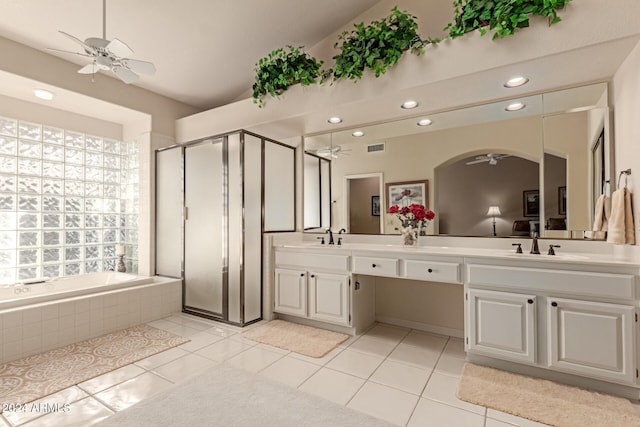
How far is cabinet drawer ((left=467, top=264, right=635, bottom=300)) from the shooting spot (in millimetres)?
1958

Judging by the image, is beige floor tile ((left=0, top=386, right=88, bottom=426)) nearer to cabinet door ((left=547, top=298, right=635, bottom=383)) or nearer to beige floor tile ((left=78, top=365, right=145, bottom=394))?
beige floor tile ((left=78, top=365, right=145, bottom=394))

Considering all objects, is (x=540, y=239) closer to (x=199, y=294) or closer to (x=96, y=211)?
(x=199, y=294)

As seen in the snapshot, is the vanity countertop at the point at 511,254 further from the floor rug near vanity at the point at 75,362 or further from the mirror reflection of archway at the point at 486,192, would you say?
the floor rug near vanity at the point at 75,362

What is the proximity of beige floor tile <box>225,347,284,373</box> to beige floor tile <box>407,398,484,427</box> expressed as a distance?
1.22 meters

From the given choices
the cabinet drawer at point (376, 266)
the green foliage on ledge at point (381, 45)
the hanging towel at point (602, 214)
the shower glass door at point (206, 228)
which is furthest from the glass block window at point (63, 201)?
the hanging towel at point (602, 214)

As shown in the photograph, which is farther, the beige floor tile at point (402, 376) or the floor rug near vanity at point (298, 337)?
the floor rug near vanity at point (298, 337)

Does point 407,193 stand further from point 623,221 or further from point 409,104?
point 623,221

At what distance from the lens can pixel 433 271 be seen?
2602 mm

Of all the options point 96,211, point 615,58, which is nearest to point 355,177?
point 615,58

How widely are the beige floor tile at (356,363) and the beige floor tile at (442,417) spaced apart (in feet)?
1.66

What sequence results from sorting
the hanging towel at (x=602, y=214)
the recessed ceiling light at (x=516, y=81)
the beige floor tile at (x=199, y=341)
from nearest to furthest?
the hanging towel at (x=602, y=214) < the recessed ceiling light at (x=516, y=81) < the beige floor tile at (x=199, y=341)

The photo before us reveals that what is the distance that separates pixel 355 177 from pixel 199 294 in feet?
8.04

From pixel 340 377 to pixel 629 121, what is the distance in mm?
2769

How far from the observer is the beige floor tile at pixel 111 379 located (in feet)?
7.07
